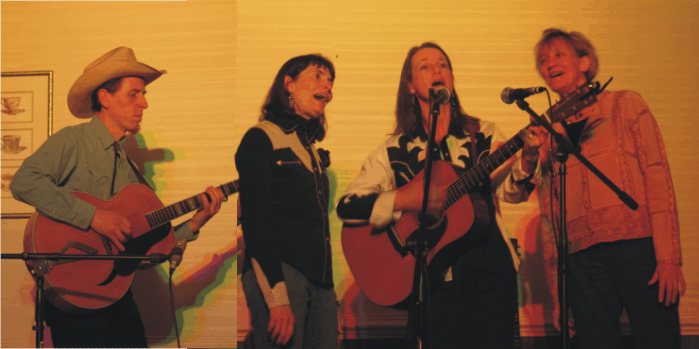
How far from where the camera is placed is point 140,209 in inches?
179

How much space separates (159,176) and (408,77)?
158 centimetres

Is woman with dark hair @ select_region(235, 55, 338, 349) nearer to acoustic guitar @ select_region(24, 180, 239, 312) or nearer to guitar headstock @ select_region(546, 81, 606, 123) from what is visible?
acoustic guitar @ select_region(24, 180, 239, 312)

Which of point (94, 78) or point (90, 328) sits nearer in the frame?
point (90, 328)

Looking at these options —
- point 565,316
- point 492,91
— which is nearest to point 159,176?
point 492,91

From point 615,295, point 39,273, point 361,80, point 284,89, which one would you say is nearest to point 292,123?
point 284,89

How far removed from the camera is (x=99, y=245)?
442 centimetres

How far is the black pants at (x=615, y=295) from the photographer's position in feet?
13.0

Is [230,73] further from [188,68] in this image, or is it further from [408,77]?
[408,77]

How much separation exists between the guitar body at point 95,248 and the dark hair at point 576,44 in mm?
2284

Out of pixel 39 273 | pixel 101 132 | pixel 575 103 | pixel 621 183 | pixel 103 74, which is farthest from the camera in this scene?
pixel 103 74

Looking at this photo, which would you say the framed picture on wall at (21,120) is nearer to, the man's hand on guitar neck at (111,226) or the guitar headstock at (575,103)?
the man's hand on guitar neck at (111,226)

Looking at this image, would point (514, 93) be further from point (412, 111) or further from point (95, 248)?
point (95, 248)

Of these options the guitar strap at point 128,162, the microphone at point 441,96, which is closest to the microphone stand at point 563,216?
the microphone at point 441,96

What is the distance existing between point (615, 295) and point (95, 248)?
8.52 ft
